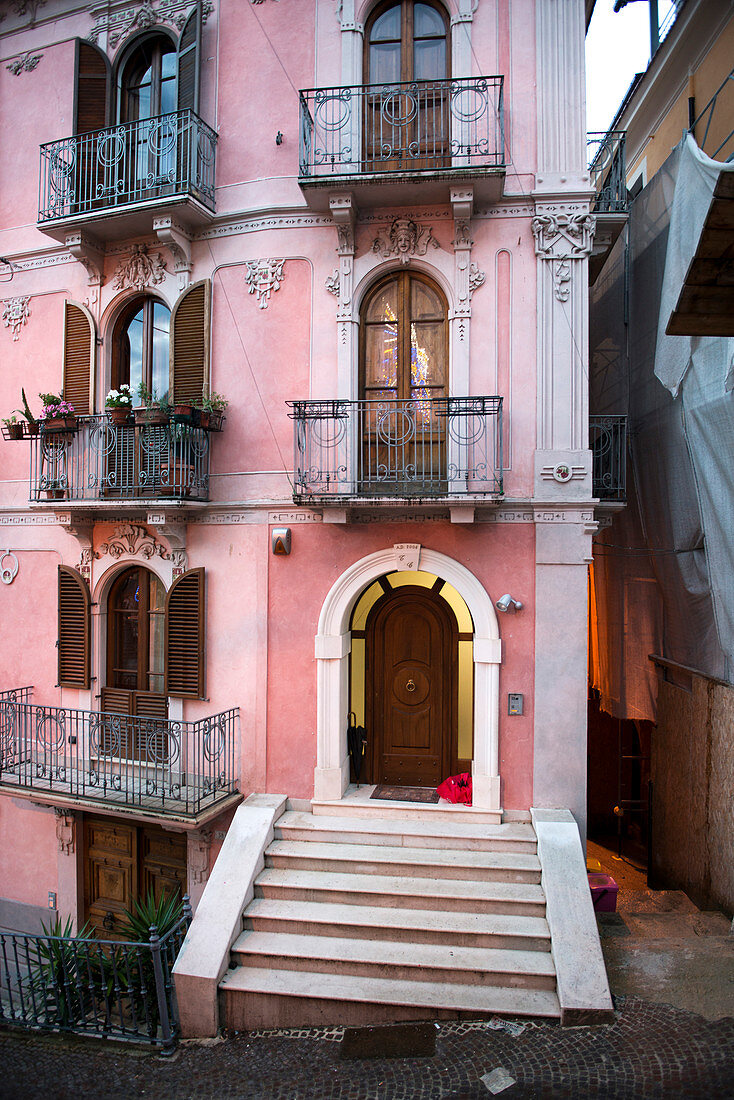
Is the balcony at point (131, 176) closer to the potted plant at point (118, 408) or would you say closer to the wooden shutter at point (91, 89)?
the wooden shutter at point (91, 89)

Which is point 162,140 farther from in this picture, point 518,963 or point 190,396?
point 518,963

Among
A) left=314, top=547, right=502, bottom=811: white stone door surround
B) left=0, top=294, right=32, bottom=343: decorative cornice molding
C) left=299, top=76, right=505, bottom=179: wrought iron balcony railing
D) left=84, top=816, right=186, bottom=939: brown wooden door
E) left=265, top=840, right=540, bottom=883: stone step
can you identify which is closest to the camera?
left=265, top=840, right=540, bottom=883: stone step

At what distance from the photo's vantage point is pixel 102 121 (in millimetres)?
10227

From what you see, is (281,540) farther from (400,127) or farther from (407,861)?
(400,127)

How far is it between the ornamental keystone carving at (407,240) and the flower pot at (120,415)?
4.17 meters

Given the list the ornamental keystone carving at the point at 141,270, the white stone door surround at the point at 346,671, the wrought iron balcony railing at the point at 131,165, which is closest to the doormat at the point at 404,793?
the white stone door surround at the point at 346,671

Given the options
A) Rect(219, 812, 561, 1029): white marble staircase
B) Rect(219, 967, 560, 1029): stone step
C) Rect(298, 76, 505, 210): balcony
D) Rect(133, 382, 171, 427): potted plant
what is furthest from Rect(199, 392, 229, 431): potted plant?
Rect(219, 967, 560, 1029): stone step

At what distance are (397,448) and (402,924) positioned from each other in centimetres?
560

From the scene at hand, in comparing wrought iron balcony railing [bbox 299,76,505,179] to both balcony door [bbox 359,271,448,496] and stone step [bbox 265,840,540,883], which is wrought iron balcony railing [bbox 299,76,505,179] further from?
stone step [bbox 265,840,540,883]

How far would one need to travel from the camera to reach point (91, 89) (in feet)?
33.7

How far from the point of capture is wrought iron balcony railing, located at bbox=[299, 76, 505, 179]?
341 inches

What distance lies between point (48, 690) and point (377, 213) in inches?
338

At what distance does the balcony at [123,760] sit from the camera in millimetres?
8758

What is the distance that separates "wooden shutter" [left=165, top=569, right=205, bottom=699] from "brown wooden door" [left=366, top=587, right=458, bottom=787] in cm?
239
